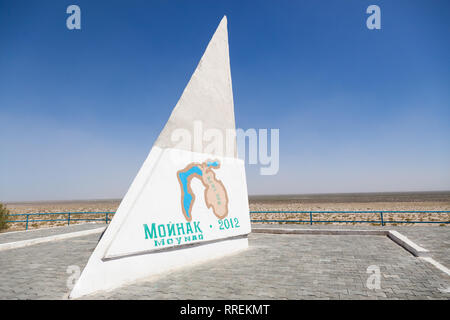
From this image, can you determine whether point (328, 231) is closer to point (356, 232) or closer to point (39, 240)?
point (356, 232)

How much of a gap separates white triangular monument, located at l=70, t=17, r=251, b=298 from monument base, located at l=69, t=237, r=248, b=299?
0.07 ft

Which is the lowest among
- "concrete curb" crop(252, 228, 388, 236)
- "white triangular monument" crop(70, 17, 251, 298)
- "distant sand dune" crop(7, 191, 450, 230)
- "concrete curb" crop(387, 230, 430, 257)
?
"distant sand dune" crop(7, 191, 450, 230)

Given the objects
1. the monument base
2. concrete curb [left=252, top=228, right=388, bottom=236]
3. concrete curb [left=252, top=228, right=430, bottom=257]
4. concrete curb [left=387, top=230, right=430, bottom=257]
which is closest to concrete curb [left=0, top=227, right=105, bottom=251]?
the monument base

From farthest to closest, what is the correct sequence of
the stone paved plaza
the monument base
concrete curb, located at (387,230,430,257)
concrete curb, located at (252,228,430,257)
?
1. concrete curb, located at (252,228,430,257)
2. concrete curb, located at (387,230,430,257)
3. the monument base
4. the stone paved plaza

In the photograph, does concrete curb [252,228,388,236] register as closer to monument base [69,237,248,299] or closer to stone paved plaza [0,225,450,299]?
stone paved plaza [0,225,450,299]

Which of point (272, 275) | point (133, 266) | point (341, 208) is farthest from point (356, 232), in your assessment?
point (341, 208)

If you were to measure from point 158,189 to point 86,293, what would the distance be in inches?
118

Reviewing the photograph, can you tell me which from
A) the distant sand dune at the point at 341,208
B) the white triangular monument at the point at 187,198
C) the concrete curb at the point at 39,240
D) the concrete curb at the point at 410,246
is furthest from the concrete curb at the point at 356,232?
the distant sand dune at the point at 341,208

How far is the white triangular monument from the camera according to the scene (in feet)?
20.9

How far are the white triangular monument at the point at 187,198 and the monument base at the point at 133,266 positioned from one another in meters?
0.02
